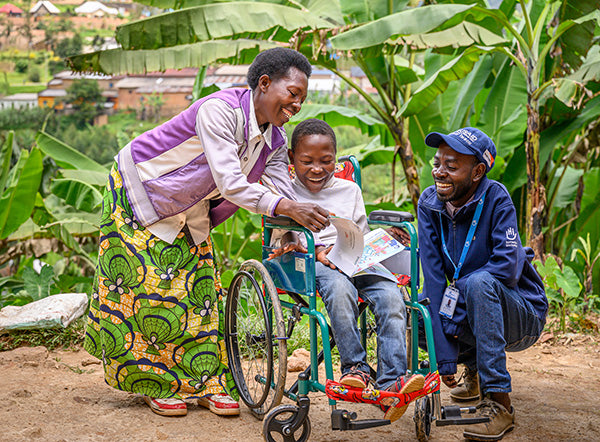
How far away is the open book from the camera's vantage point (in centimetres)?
269

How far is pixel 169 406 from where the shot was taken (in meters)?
3.06

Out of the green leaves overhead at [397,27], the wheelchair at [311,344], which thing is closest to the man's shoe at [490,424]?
the wheelchair at [311,344]

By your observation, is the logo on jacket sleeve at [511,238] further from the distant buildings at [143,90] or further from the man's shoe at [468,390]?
the distant buildings at [143,90]

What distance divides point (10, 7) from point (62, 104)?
5.84ft

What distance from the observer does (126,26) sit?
459 cm

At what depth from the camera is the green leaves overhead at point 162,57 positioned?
494 centimetres

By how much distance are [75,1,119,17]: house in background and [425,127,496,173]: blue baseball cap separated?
10.1m

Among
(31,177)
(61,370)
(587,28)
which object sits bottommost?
(61,370)

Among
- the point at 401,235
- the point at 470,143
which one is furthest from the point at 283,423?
the point at 470,143

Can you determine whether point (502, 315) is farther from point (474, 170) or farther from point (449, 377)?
point (474, 170)

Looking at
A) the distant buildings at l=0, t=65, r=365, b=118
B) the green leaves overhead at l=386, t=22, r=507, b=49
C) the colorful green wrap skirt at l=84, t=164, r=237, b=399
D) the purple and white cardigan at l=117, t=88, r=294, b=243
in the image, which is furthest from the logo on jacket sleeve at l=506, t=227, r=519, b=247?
the distant buildings at l=0, t=65, r=365, b=118

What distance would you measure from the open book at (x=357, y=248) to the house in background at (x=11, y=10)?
10216 millimetres

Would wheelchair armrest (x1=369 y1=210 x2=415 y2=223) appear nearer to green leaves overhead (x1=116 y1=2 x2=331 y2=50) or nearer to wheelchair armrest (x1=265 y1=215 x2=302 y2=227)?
wheelchair armrest (x1=265 y1=215 x2=302 y2=227)

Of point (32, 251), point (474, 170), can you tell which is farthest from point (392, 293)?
point (32, 251)
